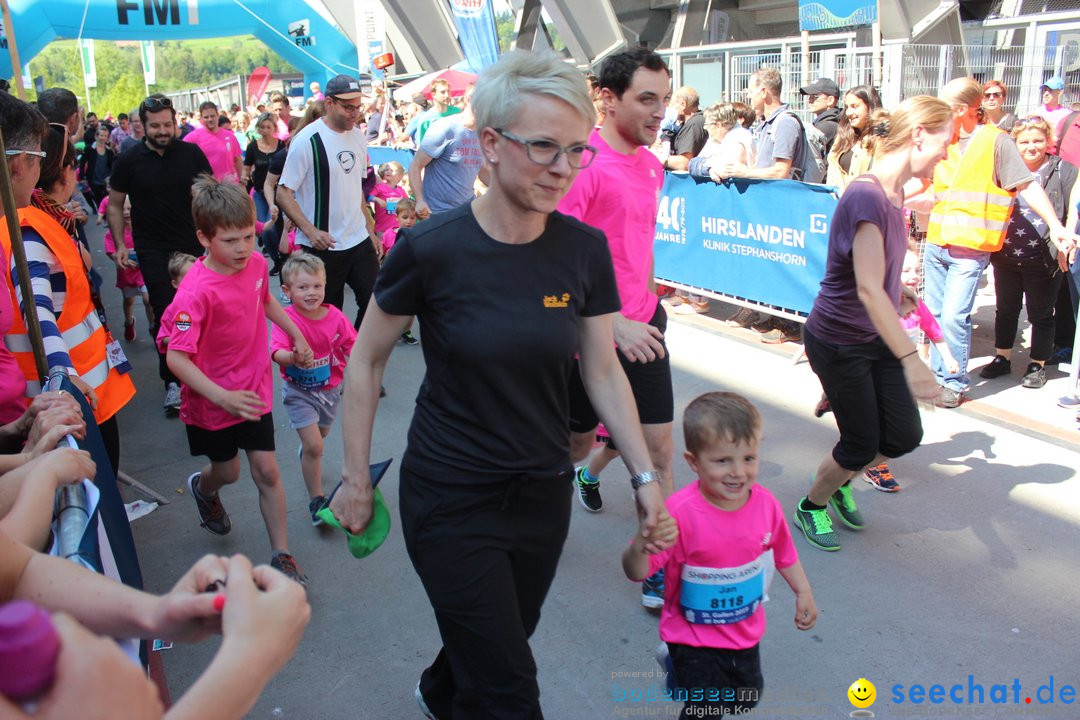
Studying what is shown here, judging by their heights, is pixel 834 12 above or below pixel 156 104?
above

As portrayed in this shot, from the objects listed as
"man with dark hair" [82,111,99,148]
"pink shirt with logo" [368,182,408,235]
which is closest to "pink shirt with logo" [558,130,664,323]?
"pink shirt with logo" [368,182,408,235]

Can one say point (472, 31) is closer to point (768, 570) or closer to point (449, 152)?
point (449, 152)

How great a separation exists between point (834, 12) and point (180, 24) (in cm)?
1393

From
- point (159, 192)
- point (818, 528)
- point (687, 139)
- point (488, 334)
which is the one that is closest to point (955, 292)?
point (818, 528)

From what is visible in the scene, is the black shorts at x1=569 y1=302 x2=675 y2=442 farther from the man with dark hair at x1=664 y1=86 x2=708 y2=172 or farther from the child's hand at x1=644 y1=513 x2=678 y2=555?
the man with dark hair at x1=664 y1=86 x2=708 y2=172

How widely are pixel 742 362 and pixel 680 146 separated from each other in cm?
279

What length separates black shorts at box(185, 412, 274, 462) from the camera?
3.93m

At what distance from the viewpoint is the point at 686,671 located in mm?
2621

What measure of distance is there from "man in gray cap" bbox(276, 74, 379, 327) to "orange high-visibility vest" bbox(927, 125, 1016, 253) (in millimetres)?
3903

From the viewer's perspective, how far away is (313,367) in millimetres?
4383

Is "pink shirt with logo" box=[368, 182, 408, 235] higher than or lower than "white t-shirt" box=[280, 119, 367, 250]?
lower

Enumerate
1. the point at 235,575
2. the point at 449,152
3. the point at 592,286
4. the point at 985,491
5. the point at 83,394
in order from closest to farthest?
1. the point at 235,575
2. the point at 592,286
3. the point at 83,394
4. the point at 985,491
5. the point at 449,152

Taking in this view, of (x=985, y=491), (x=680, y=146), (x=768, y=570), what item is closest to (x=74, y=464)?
(x=768, y=570)

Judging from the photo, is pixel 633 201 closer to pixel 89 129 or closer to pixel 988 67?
pixel 988 67
